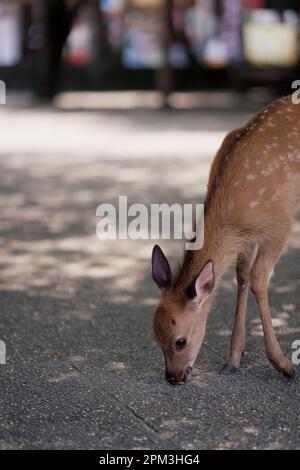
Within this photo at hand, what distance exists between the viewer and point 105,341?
19.4 feet

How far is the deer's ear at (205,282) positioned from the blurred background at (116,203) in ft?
1.68

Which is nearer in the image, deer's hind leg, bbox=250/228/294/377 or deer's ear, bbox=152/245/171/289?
deer's ear, bbox=152/245/171/289

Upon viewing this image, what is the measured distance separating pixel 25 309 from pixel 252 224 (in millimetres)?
2004

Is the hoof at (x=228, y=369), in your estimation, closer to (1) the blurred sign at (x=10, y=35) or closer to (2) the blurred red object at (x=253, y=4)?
(2) the blurred red object at (x=253, y=4)

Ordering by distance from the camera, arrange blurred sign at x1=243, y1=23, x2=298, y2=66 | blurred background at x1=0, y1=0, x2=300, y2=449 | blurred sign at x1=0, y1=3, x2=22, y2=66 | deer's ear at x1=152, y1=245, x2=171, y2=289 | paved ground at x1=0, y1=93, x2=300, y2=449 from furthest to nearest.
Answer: blurred sign at x1=0, y1=3, x2=22, y2=66, blurred sign at x1=243, y1=23, x2=298, y2=66, deer's ear at x1=152, y1=245, x2=171, y2=289, blurred background at x1=0, y1=0, x2=300, y2=449, paved ground at x1=0, y1=93, x2=300, y2=449

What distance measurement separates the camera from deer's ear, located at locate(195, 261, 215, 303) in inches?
192

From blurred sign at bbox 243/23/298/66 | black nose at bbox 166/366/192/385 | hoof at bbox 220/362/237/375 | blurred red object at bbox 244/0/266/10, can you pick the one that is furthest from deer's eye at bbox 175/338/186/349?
blurred red object at bbox 244/0/266/10

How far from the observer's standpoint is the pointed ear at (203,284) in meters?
4.89

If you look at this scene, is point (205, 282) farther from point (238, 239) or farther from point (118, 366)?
point (118, 366)

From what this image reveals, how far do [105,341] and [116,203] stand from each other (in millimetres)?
4207

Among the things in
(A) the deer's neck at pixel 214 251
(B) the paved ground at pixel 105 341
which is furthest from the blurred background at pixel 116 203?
(A) the deer's neck at pixel 214 251

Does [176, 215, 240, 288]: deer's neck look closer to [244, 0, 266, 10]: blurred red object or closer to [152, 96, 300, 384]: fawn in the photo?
[152, 96, 300, 384]: fawn

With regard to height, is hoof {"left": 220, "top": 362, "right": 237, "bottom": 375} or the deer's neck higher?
the deer's neck

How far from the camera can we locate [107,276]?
7348mm
